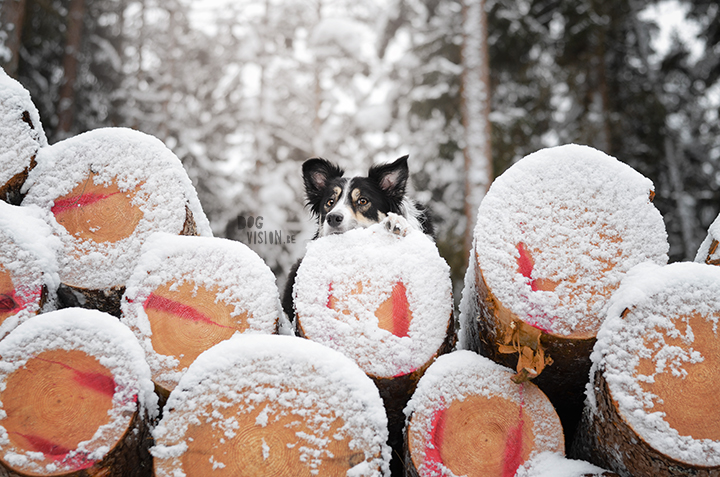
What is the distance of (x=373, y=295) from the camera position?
67.4 inches

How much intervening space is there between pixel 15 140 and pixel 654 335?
3.05 metres

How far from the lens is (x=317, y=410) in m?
1.30

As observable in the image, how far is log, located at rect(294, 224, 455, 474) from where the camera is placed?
1.60 m

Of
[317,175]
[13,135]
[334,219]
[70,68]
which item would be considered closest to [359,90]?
[70,68]

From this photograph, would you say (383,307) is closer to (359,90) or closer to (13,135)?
(13,135)

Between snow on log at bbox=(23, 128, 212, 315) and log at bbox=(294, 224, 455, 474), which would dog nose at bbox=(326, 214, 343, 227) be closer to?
snow on log at bbox=(23, 128, 212, 315)

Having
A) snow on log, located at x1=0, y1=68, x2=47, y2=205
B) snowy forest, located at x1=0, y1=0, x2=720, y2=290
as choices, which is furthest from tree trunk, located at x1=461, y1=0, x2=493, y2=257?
snow on log, located at x1=0, y1=68, x2=47, y2=205

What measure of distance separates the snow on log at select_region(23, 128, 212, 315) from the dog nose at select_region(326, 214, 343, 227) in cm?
142

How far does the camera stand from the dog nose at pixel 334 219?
3.44m

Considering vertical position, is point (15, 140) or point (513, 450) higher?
point (15, 140)

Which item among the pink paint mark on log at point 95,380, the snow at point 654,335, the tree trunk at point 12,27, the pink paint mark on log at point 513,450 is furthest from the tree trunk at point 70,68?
the snow at point 654,335

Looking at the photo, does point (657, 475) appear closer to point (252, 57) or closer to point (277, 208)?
point (277, 208)

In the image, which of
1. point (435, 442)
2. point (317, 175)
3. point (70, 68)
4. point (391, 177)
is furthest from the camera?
point (70, 68)

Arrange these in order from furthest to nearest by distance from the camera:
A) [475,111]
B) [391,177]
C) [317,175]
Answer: [475,111]
[317,175]
[391,177]
